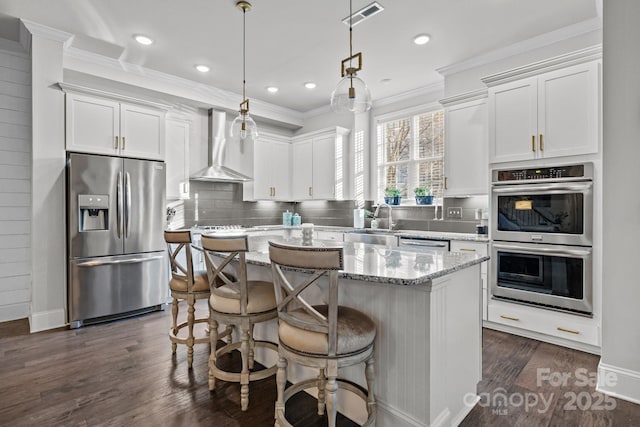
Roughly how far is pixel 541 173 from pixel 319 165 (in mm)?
3262

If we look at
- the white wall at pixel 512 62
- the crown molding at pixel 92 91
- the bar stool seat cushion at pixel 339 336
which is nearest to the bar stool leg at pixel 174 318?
the bar stool seat cushion at pixel 339 336

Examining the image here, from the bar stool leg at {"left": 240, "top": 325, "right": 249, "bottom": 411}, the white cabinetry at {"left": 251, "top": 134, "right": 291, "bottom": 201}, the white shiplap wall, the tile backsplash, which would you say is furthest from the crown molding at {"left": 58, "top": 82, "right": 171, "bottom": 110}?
the bar stool leg at {"left": 240, "top": 325, "right": 249, "bottom": 411}

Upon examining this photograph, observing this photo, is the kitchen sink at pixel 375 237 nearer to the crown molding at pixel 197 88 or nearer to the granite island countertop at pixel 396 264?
the granite island countertop at pixel 396 264

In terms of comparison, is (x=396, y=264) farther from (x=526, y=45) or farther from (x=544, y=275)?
(x=526, y=45)

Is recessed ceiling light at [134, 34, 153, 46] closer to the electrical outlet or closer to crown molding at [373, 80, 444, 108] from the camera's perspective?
crown molding at [373, 80, 444, 108]

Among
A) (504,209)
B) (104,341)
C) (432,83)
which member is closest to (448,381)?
(504,209)

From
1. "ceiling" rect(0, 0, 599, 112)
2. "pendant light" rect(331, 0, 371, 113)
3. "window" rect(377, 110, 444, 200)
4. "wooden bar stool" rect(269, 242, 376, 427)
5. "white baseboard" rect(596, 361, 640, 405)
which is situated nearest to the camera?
"wooden bar stool" rect(269, 242, 376, 427)

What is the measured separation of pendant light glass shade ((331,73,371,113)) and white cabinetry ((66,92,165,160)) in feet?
8.90

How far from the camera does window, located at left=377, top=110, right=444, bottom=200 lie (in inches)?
184

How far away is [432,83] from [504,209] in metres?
2.20

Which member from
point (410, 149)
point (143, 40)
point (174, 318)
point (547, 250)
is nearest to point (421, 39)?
point (410, 149)

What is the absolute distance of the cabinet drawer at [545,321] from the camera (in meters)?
2.79

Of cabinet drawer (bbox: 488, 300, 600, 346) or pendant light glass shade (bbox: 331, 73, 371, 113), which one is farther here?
cabinet drawer (bbox: 488, 300, 600, 346)

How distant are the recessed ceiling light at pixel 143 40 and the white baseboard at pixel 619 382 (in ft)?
15.8
